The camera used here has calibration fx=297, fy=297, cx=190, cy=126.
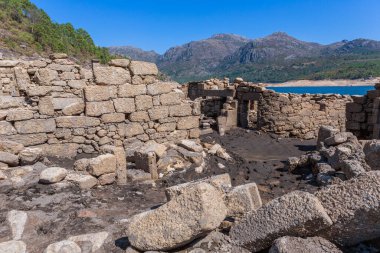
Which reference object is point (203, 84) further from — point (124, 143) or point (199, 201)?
point (199, 201)

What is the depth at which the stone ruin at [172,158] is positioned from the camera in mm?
2932

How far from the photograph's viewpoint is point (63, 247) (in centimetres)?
331

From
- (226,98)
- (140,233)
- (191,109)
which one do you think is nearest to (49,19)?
(226,98)

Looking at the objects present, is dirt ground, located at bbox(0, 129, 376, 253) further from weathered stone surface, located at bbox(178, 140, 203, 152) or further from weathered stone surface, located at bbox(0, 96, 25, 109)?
weathered stone surface, located at bbox(0, 96, 25, 109)

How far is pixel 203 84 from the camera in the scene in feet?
68.5

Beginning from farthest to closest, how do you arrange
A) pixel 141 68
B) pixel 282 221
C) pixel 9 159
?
pixel 141 68, pixel 9 159, pixel 282 221

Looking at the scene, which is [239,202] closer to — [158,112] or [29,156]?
[29,156]

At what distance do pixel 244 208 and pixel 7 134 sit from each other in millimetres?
5826

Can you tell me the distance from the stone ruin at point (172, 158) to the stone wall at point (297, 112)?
0.06 metres

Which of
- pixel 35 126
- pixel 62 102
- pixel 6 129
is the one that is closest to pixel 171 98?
pixel 62 102

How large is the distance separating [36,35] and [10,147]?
26.1m

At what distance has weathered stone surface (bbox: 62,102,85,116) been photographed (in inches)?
296

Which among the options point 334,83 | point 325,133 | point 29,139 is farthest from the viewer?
point 334,83

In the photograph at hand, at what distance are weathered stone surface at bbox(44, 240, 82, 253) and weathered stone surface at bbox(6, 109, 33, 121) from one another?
458 cm
